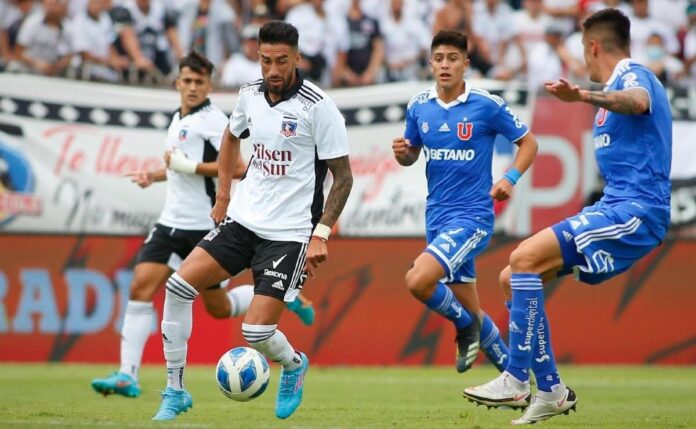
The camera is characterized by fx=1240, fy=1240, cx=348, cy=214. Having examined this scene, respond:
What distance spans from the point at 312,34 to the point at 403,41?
1446 millimetres

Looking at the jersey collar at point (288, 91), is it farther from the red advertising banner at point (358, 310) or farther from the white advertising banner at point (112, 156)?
the white advertising banner at point (112, 156)

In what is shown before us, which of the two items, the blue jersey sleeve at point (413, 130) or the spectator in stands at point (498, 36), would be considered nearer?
the blue jersey sleeve at point (413, 130)

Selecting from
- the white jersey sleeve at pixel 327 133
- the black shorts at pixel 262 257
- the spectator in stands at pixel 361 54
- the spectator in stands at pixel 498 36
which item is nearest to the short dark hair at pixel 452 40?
the white jersey sleeve at pixel 327 133

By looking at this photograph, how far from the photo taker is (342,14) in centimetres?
1883

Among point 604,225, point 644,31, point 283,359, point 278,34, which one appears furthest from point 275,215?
point 644,31

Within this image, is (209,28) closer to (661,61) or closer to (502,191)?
(661,61)

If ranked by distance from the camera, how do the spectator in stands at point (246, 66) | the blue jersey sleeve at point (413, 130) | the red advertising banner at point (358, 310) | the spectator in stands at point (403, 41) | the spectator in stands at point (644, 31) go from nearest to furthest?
the blue jersey sleeve at point (413, 130)
the red advertising banner at point (358, 310)
the spectator in stands at point (246, 66)
the spectator in stands at point (403, 41)
the spectator in stands at point (644, 31)

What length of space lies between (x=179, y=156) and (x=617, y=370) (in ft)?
22.9

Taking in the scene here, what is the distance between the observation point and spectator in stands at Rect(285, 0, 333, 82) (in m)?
18.1

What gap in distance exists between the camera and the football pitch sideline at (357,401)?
8.99m

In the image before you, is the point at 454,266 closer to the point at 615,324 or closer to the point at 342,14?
the point at 615,324

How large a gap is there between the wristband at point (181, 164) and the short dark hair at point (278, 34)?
240 centimetres

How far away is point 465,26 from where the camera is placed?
18.9m

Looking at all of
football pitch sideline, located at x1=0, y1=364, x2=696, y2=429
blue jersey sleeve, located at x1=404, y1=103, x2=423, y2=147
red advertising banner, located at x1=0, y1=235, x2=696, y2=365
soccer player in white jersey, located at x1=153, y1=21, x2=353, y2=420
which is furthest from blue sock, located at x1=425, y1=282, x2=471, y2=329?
red advertising banner, located at x1=0, y1=235, x2=696, y2=365
